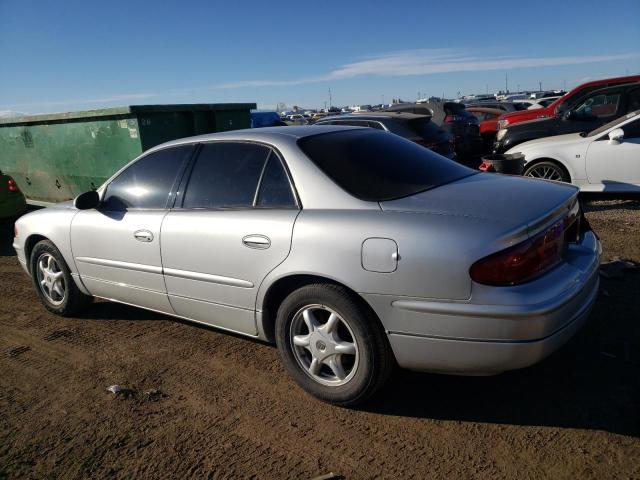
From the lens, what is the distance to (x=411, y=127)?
864 cm

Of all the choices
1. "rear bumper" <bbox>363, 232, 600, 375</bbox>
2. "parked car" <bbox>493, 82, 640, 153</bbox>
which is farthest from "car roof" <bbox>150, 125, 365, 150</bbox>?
"parked car" <bbox>493, 82, 640, 153</bbox>

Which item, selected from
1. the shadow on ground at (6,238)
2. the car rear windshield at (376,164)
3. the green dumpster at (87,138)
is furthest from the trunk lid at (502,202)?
the shadow on ground at (6,238)

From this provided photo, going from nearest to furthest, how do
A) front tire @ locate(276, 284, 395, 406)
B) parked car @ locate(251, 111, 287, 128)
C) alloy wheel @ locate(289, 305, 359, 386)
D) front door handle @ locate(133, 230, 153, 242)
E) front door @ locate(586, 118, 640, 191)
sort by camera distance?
front tire @ locate(276, 284, 395, 406), alloy wheel @ locate(289, 305, 359, 386), front door handle @ locate(133, 230, 153, 242), front door @ locate(586, 118, 640, 191), parked car @ locate(251, 111, 287, 128)

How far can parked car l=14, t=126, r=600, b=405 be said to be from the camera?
251 centimetres

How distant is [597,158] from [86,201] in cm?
651

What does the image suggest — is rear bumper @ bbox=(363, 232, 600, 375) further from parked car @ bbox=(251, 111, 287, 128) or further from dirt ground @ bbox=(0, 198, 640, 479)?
parked car @ bbox=(251, 111, 287, 128)

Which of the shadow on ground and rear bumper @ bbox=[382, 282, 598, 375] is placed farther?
the shadow on ground

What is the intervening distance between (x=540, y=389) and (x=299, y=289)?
149 centimetres

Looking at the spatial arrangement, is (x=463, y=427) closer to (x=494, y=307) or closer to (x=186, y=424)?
(x=494, y=307)

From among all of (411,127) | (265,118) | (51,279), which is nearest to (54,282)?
(51,279)

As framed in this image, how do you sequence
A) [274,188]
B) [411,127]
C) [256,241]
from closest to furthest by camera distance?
[256,241] → [274,188] → [411,127]

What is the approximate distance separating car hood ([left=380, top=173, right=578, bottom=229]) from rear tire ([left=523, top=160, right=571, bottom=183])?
15.3ft

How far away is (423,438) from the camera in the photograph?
271 centimetres

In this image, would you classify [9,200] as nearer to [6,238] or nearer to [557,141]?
[6,238]
